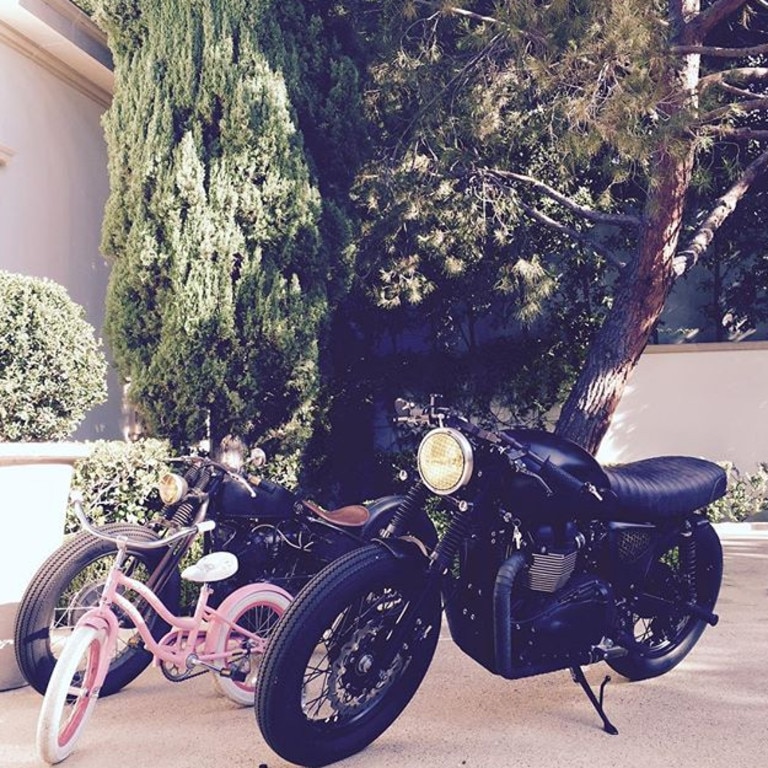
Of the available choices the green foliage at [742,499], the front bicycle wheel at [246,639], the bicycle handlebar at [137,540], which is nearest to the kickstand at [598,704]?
the front bicycle wheel at [246,639]

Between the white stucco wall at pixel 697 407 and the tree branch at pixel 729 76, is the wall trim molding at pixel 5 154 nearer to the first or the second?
the tree branch at pixel 729 76

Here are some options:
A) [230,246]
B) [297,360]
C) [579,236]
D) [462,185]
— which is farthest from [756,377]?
[230,246]

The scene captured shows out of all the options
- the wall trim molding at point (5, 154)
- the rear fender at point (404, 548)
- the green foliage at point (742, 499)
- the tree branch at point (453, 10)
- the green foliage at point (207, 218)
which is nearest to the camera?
the rear fender at point (404, 548)

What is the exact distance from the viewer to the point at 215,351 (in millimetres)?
5688

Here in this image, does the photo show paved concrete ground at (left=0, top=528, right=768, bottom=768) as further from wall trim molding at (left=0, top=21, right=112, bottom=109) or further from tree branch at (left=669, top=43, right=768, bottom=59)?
wall trim molding at (left=0, top=21, right=112, bottom=109)

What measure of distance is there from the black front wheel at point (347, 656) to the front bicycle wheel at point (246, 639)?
450mm

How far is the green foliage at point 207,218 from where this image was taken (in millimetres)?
5613

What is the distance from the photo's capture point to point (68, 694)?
2.66 m

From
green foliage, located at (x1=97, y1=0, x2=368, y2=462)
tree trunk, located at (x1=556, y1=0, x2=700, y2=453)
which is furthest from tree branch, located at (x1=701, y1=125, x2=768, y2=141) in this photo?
green foliage, located at (x1=97, y1=0, x2=368, y2=462)

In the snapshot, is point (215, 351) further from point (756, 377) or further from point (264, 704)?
point (756, 377)

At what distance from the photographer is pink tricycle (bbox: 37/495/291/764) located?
258 centimetres

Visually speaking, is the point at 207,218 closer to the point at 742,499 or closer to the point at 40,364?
the point at 40,364

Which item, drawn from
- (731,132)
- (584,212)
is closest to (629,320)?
(584,212)

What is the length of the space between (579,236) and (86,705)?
576cm
